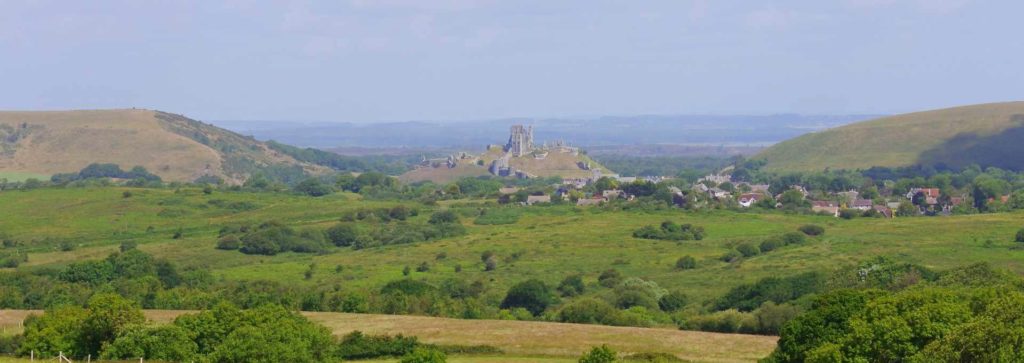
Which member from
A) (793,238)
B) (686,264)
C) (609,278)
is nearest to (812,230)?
(793,238)

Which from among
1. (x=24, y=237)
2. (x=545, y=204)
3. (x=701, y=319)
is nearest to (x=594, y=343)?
(x=701, y=319)

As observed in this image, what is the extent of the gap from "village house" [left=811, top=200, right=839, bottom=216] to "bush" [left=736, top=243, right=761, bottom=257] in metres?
41.2

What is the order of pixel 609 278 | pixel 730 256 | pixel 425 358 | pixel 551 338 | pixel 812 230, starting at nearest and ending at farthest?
1. pixel 425 358
2. pixel 551 338
3. pixel 609 278
4. pixel 730 256
5. pixel 812 230

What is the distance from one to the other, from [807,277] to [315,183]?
118 metres

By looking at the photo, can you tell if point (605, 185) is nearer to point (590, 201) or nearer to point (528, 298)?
point (590, 201)

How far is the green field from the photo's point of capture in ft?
339

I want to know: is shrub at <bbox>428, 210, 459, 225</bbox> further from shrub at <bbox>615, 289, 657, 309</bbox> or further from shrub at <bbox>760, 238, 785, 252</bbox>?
shrub at <bbox>615, 289, 657, 309</bbox>

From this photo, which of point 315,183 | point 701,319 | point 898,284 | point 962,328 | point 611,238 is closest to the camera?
point 962,328

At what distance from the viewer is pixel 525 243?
124 meters

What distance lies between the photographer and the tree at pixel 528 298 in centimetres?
8606

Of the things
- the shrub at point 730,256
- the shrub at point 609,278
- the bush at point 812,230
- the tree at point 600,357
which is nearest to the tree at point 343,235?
the shrub at point 609,278

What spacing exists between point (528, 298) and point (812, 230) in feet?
158

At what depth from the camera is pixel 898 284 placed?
74750mm

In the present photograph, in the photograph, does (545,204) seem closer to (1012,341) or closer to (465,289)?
(465,289)
